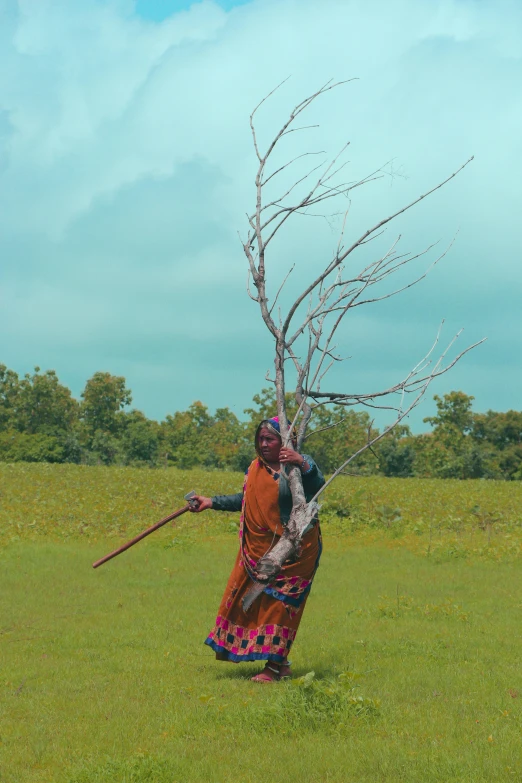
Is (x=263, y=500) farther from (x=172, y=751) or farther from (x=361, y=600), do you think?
(x=361, y=600)

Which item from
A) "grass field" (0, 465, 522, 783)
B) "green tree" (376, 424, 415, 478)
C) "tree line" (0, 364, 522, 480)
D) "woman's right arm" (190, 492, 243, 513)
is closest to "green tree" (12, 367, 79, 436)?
"tree line" (0, 364, 522, 480)

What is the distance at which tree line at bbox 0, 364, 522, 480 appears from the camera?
60.2 m

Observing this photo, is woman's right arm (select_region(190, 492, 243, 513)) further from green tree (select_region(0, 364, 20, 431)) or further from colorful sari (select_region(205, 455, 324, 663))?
green tree (select_region(0, 364, 20, 431))

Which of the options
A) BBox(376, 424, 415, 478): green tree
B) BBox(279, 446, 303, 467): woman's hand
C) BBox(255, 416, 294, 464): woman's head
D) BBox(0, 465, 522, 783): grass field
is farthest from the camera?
BBox(376, 424, 415, 478): green tree

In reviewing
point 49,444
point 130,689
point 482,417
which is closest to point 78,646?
point 130,689

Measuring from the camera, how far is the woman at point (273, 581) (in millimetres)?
7398

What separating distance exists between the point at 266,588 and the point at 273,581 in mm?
86

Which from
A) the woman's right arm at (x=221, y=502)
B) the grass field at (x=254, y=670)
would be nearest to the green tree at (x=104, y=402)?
the grass field at (x=254, y=670)

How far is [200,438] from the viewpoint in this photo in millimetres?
78562

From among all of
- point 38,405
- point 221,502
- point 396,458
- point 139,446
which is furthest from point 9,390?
point 221,502

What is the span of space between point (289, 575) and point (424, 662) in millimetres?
1734

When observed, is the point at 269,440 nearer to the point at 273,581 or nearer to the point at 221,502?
the point at 221,502

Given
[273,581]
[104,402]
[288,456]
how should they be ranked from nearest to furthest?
[288,456] → [273,581] → [104,402]

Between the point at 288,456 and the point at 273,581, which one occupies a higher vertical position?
the point at 288,456
